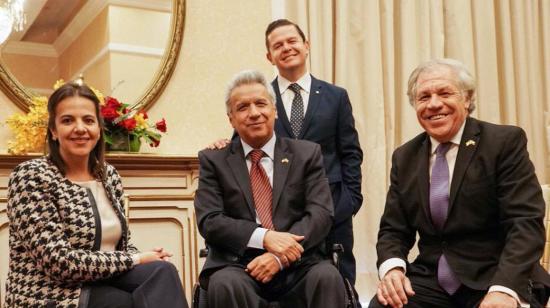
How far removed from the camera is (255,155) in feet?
8.21

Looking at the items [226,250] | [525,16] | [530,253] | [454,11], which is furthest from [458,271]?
[525,16]

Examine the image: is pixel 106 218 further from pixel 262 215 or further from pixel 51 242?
pixel 262 215

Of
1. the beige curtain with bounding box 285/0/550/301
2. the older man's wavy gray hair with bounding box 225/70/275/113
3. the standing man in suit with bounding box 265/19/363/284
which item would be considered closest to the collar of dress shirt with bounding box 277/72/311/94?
the standing man in suit with bounding box 265/19/363/284

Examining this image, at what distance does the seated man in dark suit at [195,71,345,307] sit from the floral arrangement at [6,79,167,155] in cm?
96

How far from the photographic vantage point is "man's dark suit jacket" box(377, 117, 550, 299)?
2010 millimetres

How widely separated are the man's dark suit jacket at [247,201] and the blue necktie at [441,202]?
0.41 m

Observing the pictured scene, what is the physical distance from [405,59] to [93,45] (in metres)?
2.09

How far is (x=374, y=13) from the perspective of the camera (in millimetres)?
4367

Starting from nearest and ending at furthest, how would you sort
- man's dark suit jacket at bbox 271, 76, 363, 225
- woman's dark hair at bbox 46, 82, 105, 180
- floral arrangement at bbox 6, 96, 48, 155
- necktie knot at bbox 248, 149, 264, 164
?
woman's dark hair at bbox 46, 82, 105, 180 < necktie knot at bbox 248, 149, 264, 164 < man's dark suit jacket at bbox 271, 76, 363, 225 < floral arrangement at bbox 6, 96, 48, 155

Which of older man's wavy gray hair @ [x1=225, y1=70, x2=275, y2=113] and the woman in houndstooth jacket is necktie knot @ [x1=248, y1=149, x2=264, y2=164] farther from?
the woman in houndstooth jacket

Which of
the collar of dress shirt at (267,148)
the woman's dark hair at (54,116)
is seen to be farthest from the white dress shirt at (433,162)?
the woman's dark hair at (54,116)

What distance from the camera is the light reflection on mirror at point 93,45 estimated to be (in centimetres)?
358

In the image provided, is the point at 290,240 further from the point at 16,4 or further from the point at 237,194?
the point at 16,4

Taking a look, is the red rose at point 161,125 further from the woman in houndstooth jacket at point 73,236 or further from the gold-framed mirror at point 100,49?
the woman in houndstooth jacket at point 73,236
